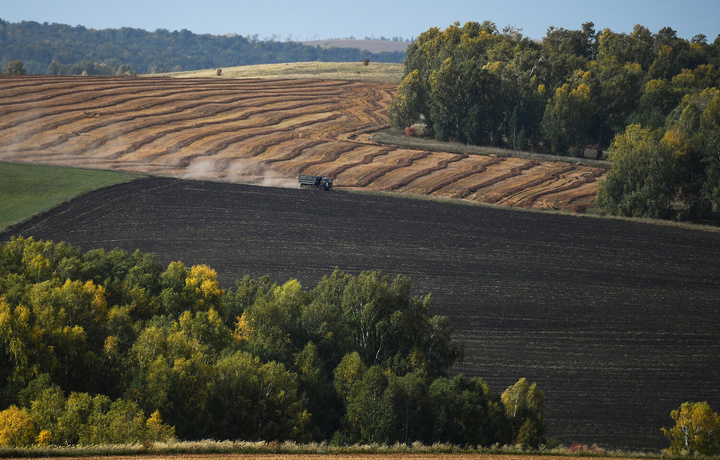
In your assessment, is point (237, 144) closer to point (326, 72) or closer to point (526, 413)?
point (526, 413)

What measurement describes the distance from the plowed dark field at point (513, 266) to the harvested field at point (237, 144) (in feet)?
24.5

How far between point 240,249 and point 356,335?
23410 mm

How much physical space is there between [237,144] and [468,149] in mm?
29812

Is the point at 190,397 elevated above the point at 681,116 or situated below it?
below

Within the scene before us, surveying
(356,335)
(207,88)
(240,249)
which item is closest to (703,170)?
(240,249)

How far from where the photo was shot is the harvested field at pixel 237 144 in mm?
79188

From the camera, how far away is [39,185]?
68.3 m

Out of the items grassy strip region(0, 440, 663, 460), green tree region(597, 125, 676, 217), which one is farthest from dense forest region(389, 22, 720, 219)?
grassy strip region(0, 440, 663, 460)

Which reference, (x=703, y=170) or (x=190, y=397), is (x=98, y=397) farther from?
(x=703, y=170)

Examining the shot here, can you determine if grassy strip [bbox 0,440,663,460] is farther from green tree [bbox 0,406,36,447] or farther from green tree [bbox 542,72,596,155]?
green tree [bbox 542,72,596,155]

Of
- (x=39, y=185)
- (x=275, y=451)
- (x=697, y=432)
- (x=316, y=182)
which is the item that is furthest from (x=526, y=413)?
(x=39, y=185)

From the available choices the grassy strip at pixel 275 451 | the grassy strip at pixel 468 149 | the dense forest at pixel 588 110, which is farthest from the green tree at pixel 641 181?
the grassy strip at pixel 275 451

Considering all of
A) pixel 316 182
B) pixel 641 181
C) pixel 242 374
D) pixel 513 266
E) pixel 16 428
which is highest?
pixel 641 181

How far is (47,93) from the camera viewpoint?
10231 centimetres
